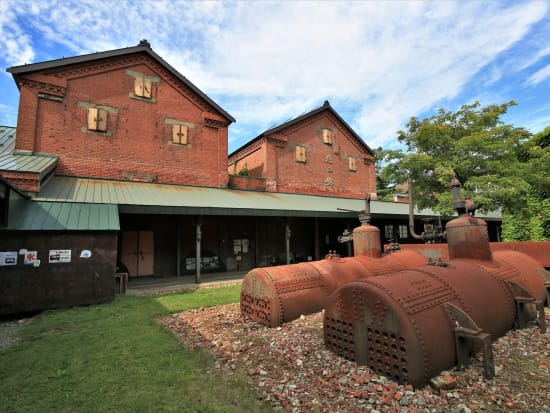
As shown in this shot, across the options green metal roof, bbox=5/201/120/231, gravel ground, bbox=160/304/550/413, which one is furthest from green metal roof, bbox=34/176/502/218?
gravel ground, bbox=160/304/550/413

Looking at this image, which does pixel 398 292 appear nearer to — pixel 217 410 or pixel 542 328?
pixel 217 410

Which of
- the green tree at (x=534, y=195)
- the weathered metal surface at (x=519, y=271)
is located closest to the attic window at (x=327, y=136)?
the green tree at (x=534, y=195)

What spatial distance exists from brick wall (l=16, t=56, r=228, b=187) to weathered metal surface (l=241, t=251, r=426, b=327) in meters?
10.6

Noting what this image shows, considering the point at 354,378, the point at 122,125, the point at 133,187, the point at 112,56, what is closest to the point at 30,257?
the point at 133,187

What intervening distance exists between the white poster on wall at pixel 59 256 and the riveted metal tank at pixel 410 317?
7820 mm

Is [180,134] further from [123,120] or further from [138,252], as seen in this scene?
[138,252]

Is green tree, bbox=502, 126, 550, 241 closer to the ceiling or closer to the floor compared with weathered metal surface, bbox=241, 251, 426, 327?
closer to the ceiling

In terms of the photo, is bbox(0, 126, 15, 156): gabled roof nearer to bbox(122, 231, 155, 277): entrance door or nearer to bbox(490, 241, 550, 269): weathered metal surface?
bbox(122, 231, 155, 277): entrance door

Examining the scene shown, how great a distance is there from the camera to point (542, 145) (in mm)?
14922

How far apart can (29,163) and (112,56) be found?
271 inches

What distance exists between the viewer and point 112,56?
14469 millimetres

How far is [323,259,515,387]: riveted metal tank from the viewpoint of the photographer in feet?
11.2

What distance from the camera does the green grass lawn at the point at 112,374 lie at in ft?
11.2

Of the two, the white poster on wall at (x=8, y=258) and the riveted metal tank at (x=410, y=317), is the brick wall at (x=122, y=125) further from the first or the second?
the riveted metal tank at (x=410, y=317)
